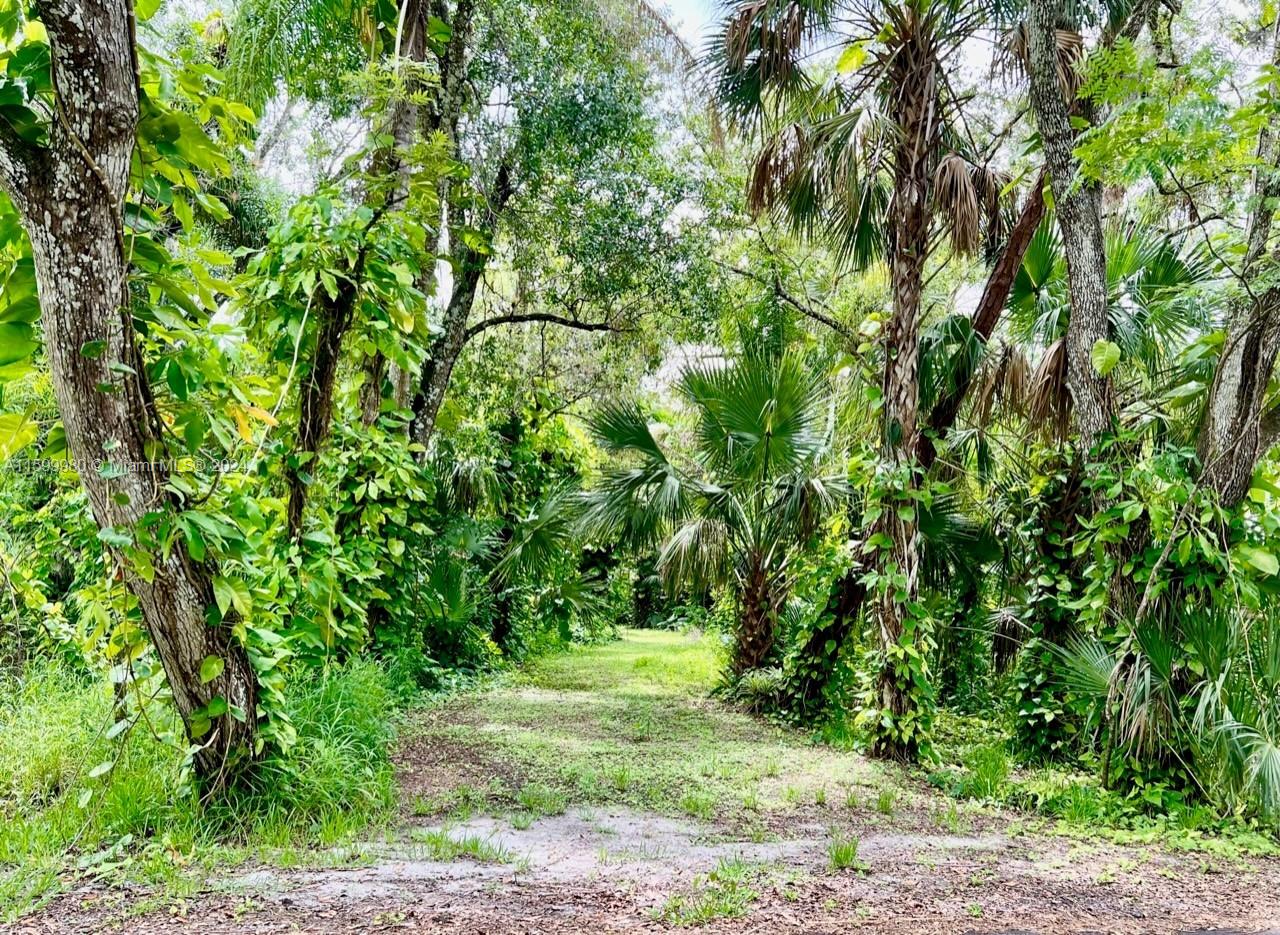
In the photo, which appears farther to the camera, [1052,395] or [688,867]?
[1052,395]

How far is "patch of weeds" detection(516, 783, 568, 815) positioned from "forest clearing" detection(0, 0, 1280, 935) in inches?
2.3

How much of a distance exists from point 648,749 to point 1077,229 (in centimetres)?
429

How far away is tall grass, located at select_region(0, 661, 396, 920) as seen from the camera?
2.87 meters

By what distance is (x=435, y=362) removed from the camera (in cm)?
729

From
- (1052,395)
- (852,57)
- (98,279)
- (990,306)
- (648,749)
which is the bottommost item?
(648,749)

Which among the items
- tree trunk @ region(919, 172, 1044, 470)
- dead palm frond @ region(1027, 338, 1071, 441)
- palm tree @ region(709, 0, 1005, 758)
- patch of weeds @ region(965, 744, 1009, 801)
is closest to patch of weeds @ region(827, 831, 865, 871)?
patch of weeds @ region(965, 744, 1009, 801)

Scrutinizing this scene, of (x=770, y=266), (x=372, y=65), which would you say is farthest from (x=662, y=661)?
(x=372, y=65)

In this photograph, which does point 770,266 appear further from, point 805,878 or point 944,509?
point 805,878

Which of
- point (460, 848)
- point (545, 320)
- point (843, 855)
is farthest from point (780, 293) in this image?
point (460, 848)

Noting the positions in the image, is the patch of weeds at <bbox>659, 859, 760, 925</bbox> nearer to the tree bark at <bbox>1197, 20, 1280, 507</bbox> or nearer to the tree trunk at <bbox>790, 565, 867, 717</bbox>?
the tree bark at <bbox>1197, 20, 1280, 507</bbox>

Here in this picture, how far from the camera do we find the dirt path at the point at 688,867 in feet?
8.27

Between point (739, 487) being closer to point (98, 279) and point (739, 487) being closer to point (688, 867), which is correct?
point (688, 867)

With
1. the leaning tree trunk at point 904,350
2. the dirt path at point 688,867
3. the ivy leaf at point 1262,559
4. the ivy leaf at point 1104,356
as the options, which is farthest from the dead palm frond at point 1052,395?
the dirt path at point 688,867

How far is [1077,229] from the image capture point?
15.4ft
